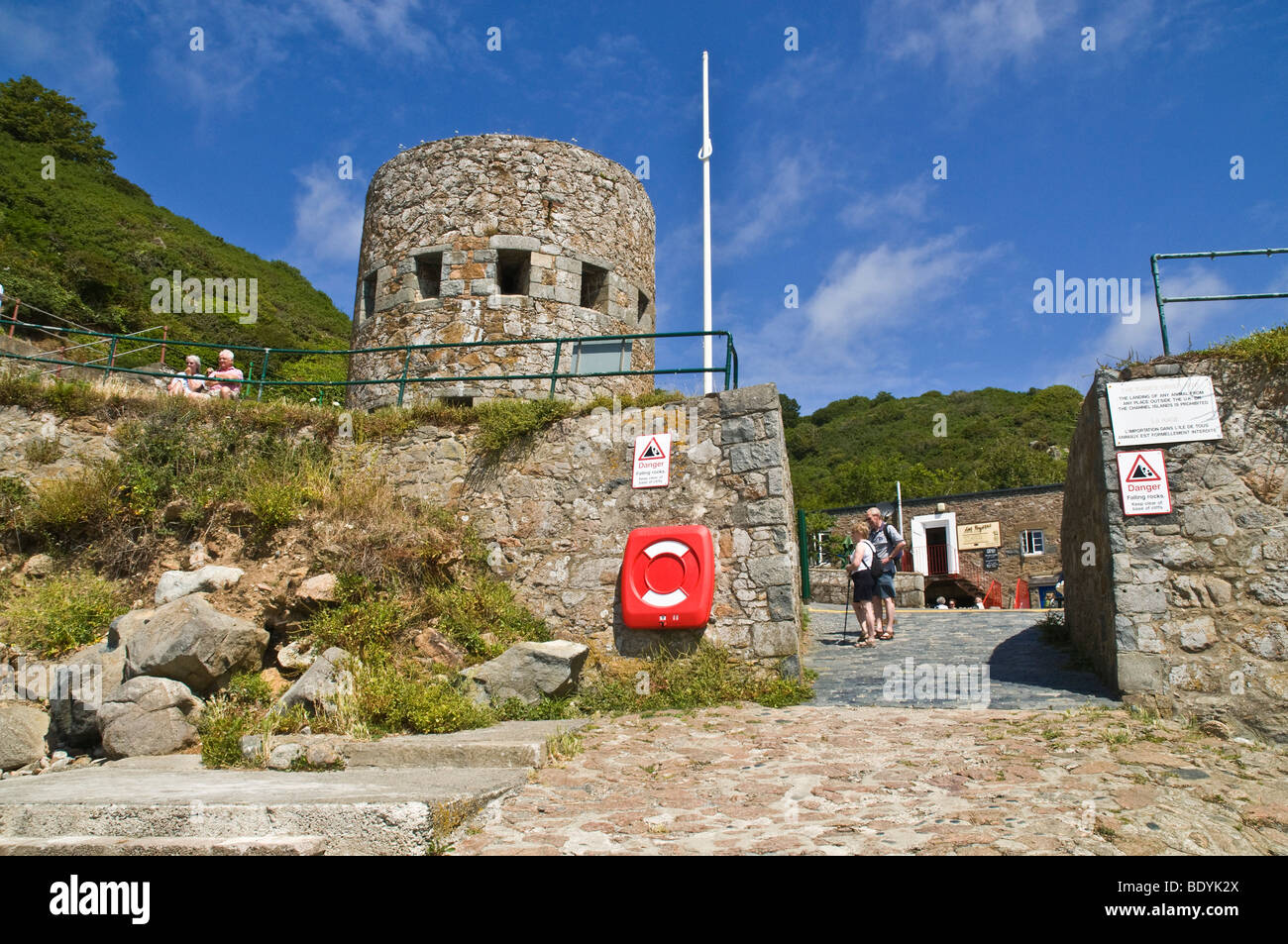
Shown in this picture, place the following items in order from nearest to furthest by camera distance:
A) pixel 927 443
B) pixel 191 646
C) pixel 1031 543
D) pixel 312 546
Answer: pixel 191 646
pixel 312 546
pixel 1031 543
pixel 927 443

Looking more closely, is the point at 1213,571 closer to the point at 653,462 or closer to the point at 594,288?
the point at 653,462

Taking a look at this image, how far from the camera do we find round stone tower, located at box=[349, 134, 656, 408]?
11.0m

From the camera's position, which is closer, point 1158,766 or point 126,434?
point 1158,766

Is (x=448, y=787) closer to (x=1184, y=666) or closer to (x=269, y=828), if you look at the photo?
(x=269, y=828)

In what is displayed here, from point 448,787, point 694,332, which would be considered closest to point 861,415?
point 694,332

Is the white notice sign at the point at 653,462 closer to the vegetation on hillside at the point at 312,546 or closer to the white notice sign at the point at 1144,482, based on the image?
the vegetation on hillside at the point at 312,546

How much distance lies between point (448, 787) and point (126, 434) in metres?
7.26

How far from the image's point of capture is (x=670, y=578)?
7.32 m

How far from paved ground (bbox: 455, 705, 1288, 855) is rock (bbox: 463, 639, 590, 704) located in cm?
89

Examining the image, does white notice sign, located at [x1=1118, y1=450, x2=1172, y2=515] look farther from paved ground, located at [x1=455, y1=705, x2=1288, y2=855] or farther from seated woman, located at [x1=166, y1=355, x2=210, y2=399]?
seated woman, located at [x1=166, y1=355, x2=210, y2=399]

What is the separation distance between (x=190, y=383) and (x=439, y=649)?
5975mm

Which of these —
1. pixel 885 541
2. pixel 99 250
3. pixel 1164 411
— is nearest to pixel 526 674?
pixel 885 541
